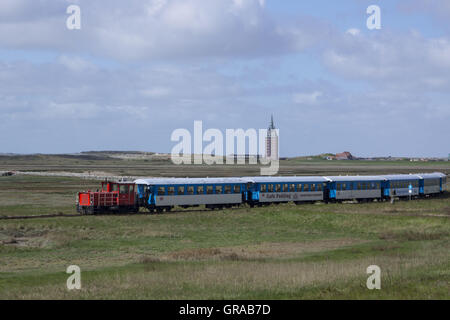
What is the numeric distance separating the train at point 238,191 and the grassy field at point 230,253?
2.69 m

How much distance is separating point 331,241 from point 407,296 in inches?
891

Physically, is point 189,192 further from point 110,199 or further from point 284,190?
point 284,190

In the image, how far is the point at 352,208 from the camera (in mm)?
61469

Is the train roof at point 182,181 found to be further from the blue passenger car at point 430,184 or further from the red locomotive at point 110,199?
the blue passenger car at point 430,184

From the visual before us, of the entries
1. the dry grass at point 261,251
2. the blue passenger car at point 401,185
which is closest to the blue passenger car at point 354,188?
the blue passenger car at point 401,185

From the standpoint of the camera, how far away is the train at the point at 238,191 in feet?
185

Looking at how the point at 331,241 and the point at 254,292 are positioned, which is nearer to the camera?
the point at 254,292

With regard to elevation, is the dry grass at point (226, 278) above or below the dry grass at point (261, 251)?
above

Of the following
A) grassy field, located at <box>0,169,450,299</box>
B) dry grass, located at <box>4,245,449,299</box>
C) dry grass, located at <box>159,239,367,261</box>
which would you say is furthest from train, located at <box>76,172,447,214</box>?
dry grass, located at <box>4,245,449,299</box>

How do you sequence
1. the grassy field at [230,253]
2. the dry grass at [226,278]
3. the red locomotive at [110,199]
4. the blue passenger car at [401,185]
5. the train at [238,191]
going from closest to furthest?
the dry grass at [226,278] → the grassy field at [230,253] → the red locomotive at [110,199] → the train at [238,191] → the blue passenger car at [401,185]

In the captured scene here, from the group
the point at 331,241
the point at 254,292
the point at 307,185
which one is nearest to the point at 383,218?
the point at 331,241

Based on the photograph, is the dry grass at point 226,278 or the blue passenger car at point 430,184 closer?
the dry grass at point 226,278
